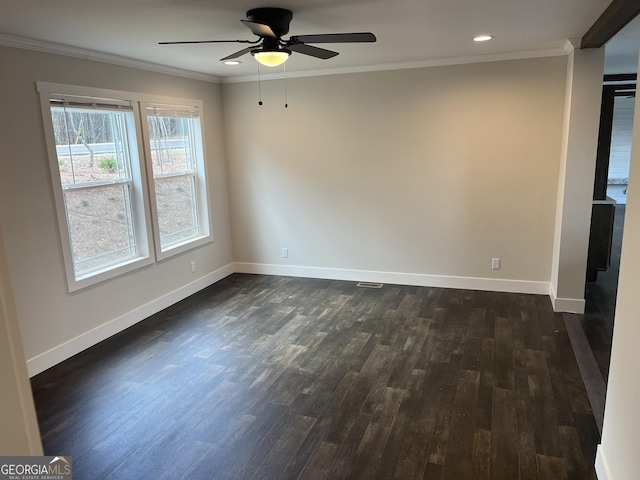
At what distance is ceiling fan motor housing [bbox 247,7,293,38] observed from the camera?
2748mm

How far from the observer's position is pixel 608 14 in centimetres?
297

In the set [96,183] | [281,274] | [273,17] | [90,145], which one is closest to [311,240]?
[281,274]

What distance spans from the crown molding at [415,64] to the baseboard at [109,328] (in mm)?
2451

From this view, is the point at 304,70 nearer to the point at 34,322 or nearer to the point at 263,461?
the point at 34,322

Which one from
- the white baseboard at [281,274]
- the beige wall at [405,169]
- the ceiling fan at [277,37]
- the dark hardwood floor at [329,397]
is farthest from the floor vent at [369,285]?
the ceiling fan at [277,37]

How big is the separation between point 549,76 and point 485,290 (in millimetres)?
2298

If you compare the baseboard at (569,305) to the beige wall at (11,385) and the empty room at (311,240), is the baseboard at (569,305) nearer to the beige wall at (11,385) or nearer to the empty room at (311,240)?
the empty room at (311,240)

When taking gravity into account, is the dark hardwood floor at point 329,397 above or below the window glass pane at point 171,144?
below

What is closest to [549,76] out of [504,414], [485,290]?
[485,290]

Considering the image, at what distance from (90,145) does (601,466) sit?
14.0ft

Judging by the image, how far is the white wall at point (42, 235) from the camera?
10.7 feet

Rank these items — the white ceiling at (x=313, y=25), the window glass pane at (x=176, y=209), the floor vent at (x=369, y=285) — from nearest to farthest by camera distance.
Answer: the white ceiling at (x=313, y=25)
the window glass pane at (x=176, y=209)
the floor vent at (x=369, y=285)

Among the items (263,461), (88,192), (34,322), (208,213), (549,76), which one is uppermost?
(549,76)

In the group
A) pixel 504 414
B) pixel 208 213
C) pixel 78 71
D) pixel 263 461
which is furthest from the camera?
pixel 208 213
